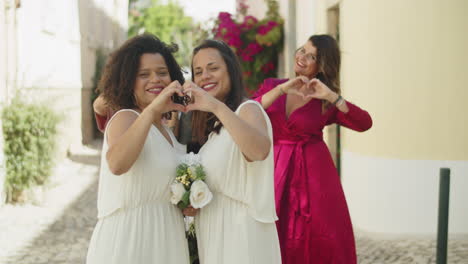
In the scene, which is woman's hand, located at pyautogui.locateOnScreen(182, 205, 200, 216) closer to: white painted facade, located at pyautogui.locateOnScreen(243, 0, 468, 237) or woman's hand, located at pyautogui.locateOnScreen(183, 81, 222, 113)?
woman's hand, located at pyautogui.locateOnScreen(183, 81, 222, 113)

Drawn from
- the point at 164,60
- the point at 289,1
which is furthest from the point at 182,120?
the point at 289,1

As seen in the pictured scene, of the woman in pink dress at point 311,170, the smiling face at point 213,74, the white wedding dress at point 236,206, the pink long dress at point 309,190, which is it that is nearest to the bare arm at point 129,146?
the white wedding dress at point 236,206

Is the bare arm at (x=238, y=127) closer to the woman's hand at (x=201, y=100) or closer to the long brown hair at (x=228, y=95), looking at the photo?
the woman's hand at (x=201, y=100)

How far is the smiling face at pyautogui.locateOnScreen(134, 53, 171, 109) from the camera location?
8.91 feet

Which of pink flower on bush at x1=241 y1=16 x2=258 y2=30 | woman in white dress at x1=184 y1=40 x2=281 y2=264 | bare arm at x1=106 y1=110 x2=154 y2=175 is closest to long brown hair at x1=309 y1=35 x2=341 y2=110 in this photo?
woman in white dress at x1=184 y1=40 x2=281 y2=264

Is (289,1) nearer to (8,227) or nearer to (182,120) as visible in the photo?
(8,227)

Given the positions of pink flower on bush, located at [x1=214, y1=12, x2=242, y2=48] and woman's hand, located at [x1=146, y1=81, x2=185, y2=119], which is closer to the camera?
woman's hand, located at [x1=146, y1=81, x2=185, y2=119]

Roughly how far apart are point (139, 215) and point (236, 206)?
16.1 inches

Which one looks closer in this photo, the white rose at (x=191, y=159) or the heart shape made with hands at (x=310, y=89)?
the white rose at (x=191, y=159)

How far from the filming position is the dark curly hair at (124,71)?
270cm

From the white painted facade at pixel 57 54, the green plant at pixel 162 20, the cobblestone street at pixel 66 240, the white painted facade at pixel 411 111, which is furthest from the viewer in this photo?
the green plant at pixel 162 20

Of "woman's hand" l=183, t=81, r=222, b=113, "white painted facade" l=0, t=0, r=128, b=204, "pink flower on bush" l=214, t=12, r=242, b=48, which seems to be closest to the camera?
"woman's hand" l=183, t=81, r=222, b=113

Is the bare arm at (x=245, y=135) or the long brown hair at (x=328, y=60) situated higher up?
the long brown hair at (x=328, y=60)

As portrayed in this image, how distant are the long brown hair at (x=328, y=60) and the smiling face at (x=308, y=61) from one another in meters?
0.02
